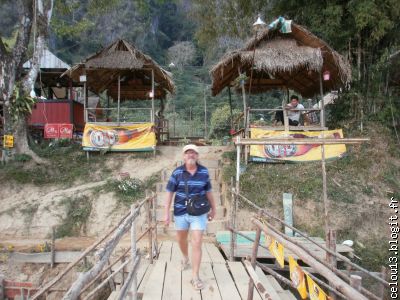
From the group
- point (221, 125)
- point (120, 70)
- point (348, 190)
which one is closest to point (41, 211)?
point (120, 70)

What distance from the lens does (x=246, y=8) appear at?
13.4 metres

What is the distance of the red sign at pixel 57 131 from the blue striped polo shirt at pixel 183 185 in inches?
362

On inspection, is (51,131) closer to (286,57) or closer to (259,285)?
(286,57)

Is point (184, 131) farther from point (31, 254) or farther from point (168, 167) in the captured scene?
point (31, 254)

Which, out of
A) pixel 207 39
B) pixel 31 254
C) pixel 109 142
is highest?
pixel 207 39

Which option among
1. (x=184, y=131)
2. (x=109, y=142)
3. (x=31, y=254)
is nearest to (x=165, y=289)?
(x=31, y=254)

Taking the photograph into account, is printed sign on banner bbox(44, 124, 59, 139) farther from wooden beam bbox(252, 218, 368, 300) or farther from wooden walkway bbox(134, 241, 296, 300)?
wooden beam bbox(252, 218, 368, 300)

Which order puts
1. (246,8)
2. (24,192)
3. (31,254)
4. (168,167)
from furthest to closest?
(246,8) → (168,167) → (24,192) → (31,254)

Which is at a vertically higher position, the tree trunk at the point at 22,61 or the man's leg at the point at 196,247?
the tree trunk at the point at 22,61

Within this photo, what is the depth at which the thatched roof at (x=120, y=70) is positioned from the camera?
11.4 meters

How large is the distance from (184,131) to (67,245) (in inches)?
575

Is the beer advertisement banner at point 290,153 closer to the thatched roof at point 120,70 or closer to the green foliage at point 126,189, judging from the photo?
the green foliage at point 126,189

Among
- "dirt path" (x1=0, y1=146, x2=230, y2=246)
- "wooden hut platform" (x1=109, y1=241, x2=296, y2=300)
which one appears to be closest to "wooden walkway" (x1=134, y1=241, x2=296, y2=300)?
"wooden hut platform" (x1=109, y1=241, x2=296, y2=300)

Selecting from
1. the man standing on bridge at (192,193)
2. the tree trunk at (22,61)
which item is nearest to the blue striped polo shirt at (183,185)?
the man standing on bridge at (192,193)
